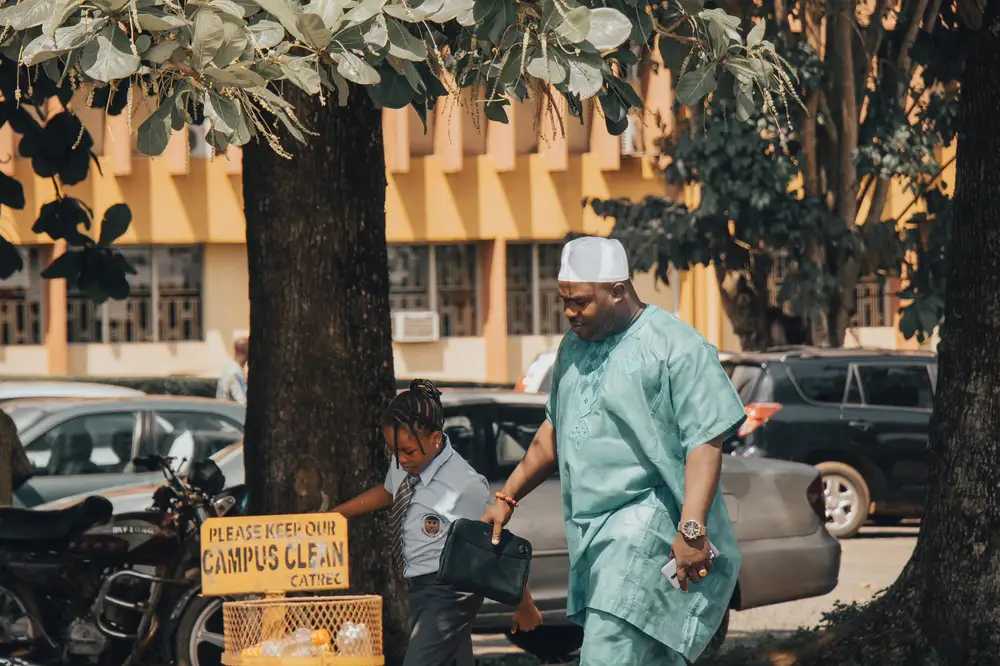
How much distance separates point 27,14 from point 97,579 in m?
4.48

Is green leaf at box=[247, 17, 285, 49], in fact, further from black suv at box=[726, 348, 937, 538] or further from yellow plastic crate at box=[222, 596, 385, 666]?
black suv at box=[726, 348, 937, 538]

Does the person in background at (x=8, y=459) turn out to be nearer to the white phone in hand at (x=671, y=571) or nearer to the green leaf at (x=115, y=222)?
the green leaf at (x=115, y=222)

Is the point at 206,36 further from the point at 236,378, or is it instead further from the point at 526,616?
the point at 236,378

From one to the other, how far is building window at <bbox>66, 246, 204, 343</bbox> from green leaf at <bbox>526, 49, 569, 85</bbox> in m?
28.5

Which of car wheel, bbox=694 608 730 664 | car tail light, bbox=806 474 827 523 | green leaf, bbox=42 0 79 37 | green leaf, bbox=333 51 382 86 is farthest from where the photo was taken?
car tail light, bbox=806 474 827 523

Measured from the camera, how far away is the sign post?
214 inches

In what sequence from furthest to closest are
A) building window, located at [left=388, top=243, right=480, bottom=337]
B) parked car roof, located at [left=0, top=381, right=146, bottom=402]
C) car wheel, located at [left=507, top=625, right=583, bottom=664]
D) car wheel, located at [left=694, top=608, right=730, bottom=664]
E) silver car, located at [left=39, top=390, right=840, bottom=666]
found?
building window, located at [left=388, top=243, right=480, bottom=337] → parked car roof, located at [left=0, top=381, right=146, bottom=402] → car wheel, located at [left=507, top=625, right=583, bottom=664] → silver car, located at [left=39, top=390, right=840, bottom=666] → car wheel, located at [left=694, top=608, right=730, bottom=664]

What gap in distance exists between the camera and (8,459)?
30.5ft

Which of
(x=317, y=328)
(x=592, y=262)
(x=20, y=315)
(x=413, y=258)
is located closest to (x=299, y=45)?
(x=592, y=262)

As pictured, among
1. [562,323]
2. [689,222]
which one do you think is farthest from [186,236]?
[689,222]

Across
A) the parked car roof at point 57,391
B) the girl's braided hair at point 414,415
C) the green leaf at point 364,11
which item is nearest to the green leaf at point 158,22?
the green leaf at point 364,11

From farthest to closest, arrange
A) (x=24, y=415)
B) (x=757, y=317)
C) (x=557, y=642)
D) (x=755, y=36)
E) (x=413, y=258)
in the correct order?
(x=413, y=258) → (x=757, y=317) → (x=24, y=415) → (x=557, y=642) → (x=755, y=36)

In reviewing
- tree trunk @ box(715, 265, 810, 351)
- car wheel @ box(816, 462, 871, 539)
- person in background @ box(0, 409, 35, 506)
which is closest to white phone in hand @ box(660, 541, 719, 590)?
person in background @ box(0, 409, 35, 506)

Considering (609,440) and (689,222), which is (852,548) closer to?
(689,222)
